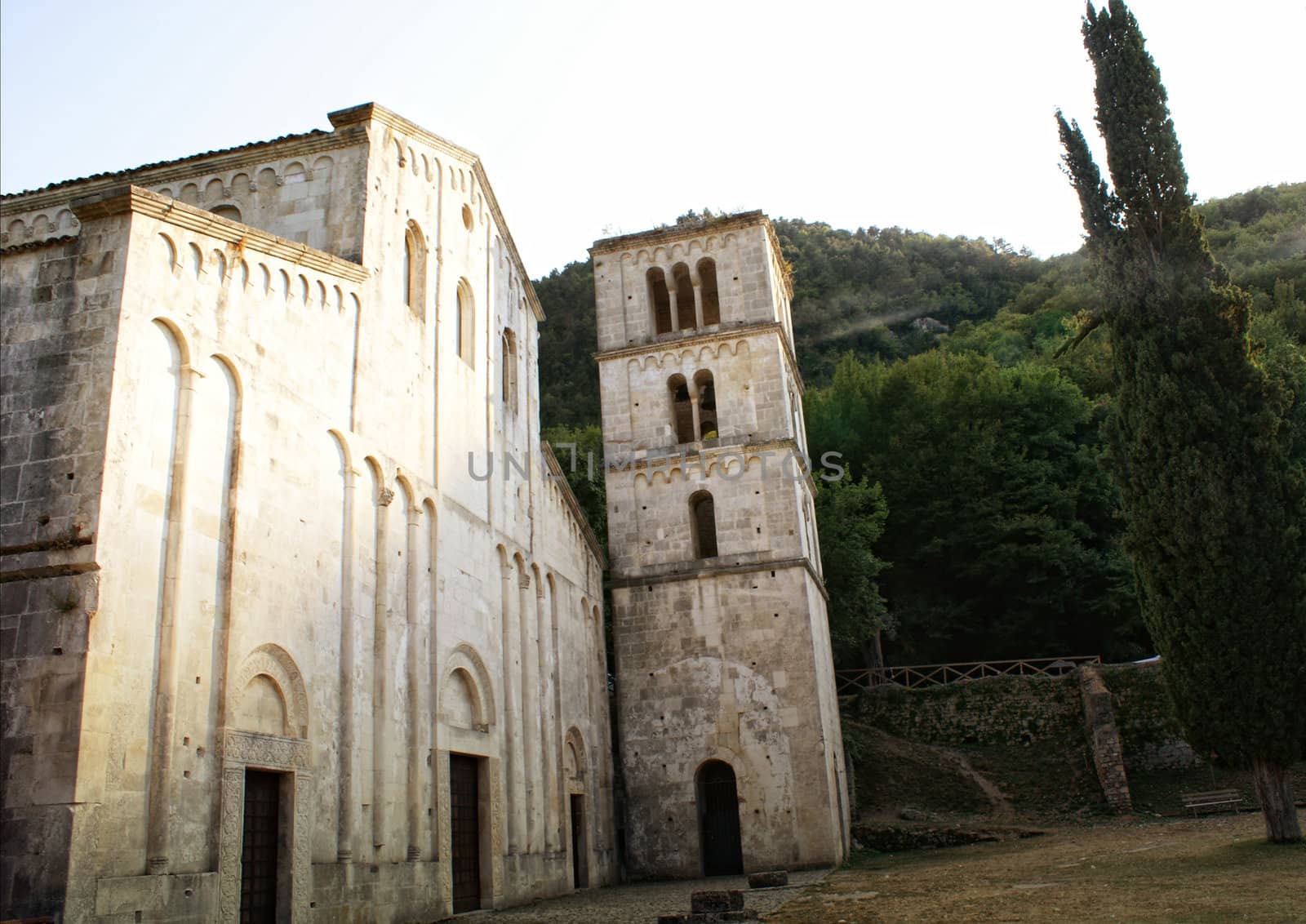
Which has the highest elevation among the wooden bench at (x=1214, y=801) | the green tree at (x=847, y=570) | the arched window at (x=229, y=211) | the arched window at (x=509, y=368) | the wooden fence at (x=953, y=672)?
the arched window at (x=229, y=211)

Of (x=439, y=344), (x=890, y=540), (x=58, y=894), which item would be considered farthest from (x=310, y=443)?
(x=890, y=540)

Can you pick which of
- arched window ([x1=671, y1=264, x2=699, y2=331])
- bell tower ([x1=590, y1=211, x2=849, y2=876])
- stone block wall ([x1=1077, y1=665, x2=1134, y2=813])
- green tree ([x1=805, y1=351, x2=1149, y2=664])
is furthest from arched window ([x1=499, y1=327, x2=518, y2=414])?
green tree ([x1=805, y1=351, x2=1149, y2=664])

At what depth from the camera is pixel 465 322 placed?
18.5 meters

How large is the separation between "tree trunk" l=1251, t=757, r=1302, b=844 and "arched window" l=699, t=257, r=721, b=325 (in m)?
15.0

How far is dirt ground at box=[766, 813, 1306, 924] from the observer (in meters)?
10.4

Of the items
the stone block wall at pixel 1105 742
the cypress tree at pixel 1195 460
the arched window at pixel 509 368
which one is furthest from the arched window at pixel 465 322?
the stone block wall at pixel 1105 742

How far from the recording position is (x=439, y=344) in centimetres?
1698

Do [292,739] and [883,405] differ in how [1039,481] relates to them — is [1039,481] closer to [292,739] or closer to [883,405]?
[883,405]

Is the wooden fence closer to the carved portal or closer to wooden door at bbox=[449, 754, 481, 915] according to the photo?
wooden door at bbox=[449, 754, 481, 915]

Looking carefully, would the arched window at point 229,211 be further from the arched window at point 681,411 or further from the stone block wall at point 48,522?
the arched window at point 681,411

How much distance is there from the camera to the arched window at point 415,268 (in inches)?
650

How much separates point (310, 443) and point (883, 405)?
31735mm

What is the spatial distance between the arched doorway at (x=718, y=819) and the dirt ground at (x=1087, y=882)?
2439mm

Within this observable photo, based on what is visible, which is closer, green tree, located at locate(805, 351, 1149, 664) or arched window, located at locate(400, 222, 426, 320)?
arched window, located at locate(400, 222, 426, 320)
